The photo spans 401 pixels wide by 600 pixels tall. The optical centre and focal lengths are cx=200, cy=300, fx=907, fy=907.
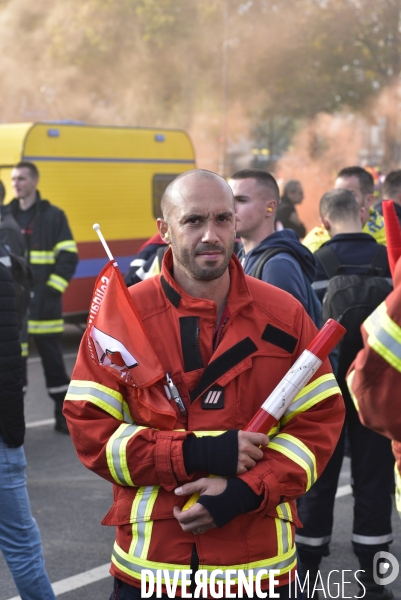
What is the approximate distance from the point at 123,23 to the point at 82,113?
363cm

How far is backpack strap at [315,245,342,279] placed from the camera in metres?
4.64

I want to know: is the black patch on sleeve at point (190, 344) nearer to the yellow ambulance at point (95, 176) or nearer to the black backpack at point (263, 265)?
the black backpack at point (263, 265)

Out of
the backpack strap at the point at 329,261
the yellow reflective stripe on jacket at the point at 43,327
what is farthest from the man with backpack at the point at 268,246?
the yellow reflective stripe on jacket at the point at 43,327

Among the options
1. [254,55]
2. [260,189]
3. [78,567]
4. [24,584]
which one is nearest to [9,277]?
[24,584]

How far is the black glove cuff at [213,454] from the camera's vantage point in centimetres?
246

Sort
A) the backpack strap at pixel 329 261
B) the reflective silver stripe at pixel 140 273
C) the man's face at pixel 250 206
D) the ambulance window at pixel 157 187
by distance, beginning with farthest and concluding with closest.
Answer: the ambulance window at pixel 157 187, the reflective silver stripe at pixel 140 273, the backpack strap at pixel 329 261, the man's face at pixel 250 206

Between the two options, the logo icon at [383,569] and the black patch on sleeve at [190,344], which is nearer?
the black patch on sleeve at [190,344]

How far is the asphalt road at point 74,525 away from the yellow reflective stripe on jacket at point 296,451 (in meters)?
2.13

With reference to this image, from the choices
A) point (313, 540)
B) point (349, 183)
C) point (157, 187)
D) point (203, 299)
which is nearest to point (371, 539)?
point (313, 540)

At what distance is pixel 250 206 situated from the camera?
4.54m

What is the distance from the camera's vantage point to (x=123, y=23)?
33438 mm

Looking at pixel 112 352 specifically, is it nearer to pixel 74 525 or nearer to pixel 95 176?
pixel 74 525

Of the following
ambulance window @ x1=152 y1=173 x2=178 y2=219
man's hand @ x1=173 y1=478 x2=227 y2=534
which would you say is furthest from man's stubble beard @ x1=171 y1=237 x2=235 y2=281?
ambulance window @ x1=152 y1=173 x2=178 y2=219

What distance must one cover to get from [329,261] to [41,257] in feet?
12.4
